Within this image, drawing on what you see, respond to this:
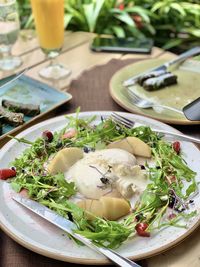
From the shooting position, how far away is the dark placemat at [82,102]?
820 mm

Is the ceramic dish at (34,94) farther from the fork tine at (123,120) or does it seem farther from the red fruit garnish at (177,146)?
the red fruit garnish at (177,146)

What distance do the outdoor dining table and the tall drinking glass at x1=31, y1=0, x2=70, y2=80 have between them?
0.04 m

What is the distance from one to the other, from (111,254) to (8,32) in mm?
997

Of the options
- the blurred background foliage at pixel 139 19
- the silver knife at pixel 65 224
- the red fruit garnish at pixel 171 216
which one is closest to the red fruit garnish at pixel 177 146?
the red fruit garnish at pixel 171 216

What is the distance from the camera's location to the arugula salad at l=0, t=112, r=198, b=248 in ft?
2.63

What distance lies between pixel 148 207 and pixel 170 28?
78.2 inches

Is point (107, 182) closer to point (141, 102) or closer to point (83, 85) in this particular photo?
point (141, 102)

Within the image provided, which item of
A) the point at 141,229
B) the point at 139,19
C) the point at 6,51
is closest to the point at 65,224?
the point at 141,229

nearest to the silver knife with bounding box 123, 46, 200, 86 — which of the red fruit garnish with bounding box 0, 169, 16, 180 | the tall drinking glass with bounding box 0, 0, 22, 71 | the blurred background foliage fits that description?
the tall drinking glass with bounding box 0, 0, 22, 71

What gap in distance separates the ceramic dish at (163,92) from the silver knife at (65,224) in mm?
469

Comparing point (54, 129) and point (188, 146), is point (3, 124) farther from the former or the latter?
point (188, 146)

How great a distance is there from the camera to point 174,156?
0.99 m

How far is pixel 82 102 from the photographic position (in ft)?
4.38

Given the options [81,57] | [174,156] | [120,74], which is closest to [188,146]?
[174,156]
